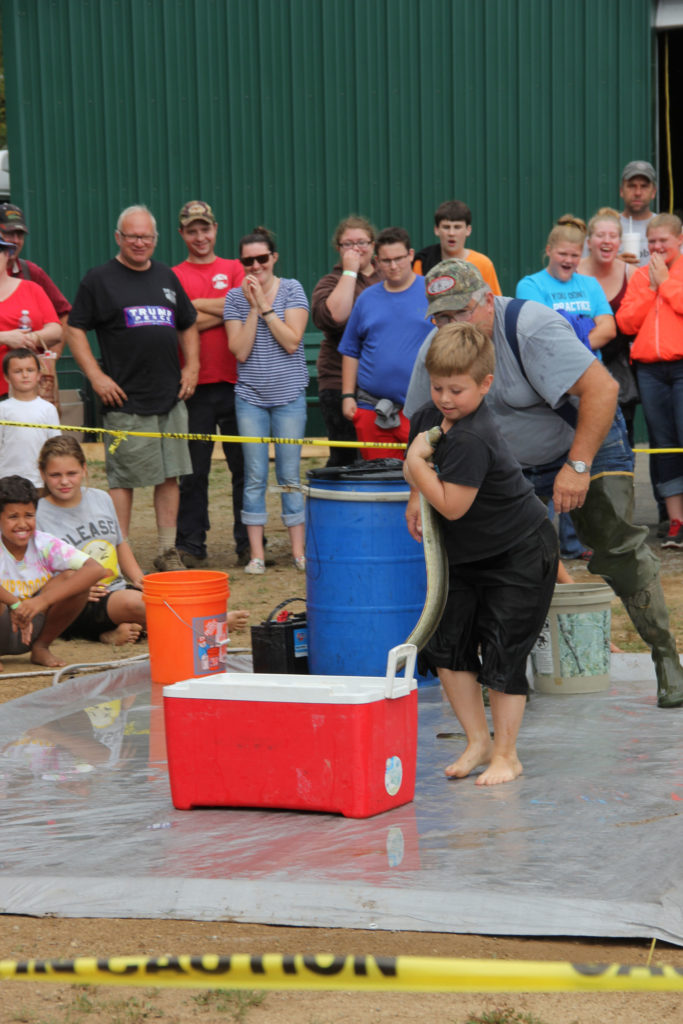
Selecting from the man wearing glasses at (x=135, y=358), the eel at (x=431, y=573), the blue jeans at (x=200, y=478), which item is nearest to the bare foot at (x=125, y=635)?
the man wearing glasses at (x=135, y=358)

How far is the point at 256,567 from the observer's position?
8.30 metres

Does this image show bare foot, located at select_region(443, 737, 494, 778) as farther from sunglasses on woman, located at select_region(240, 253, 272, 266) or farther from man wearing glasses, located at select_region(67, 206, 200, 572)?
sunglasses on woman, located at select_region(240, 253, 272, 266)

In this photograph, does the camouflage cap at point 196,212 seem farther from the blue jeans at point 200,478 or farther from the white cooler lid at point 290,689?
the white cooler lid at point 290,689

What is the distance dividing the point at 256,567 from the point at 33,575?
2.04 m

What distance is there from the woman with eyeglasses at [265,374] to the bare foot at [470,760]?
3804 millimetres

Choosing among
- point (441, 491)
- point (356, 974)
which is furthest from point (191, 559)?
point (356, 974)

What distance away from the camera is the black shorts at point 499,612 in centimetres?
444

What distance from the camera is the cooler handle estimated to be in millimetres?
4051

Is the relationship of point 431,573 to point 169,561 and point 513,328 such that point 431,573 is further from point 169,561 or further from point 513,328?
point 169,561

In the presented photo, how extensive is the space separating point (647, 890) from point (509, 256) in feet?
36.4

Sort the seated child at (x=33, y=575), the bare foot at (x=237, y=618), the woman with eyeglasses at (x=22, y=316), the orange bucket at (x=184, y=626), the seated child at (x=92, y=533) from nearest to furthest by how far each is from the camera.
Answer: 1. the orange bucket at (x=184, y=626)
2. the bare foot at (x=237, y=618)
3. the seated child at (x=33, y=575)
4. the seated child at (x=92, y=533)
5. the woman with eyeglasses at (x=22, y=316)

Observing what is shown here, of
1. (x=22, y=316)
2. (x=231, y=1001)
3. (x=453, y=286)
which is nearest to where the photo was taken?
(x=231, y=1001)

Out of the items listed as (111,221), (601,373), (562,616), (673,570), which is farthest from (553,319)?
(111,221)

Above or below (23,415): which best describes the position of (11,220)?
above
